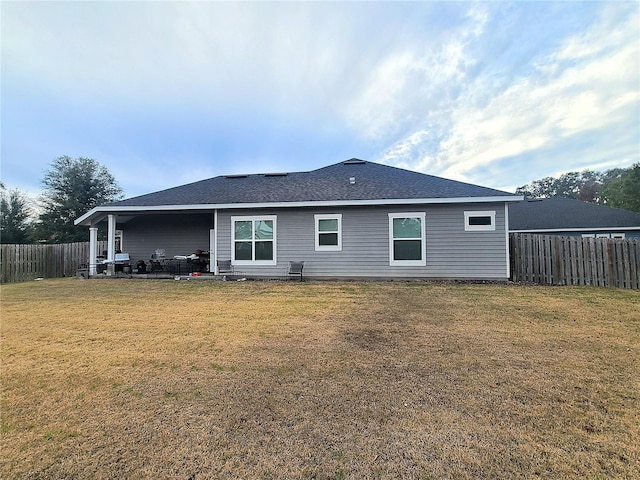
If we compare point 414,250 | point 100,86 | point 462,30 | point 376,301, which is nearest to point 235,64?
point 100,86

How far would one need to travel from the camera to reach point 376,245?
10.8m

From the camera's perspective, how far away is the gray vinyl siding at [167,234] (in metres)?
14.1

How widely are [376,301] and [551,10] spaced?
10.6 metres

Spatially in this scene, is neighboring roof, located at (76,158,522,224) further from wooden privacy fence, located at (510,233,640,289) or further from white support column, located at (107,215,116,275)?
wooden privacy fence, located at (510,233,640,289)

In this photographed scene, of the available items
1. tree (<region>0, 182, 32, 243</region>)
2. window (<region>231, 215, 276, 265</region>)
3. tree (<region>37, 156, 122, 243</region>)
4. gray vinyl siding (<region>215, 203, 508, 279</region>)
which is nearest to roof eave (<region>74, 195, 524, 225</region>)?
gray vinyl siding (<region>215, 203, 508, 279</region>)

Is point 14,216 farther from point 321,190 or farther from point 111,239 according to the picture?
point 321,190

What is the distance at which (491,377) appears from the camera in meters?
3.06

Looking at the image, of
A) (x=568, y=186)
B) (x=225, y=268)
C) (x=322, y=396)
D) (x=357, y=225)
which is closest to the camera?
(x=322, y=396)

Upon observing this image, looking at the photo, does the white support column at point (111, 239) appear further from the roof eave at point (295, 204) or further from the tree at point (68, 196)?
the tree at point (68, 196)

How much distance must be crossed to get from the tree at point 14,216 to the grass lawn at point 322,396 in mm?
28376

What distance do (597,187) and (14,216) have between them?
218 feet

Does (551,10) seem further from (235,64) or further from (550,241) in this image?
(235,64)

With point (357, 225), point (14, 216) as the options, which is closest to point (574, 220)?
point (357, 225)

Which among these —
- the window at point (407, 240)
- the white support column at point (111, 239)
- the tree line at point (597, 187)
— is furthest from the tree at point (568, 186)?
the white support column at point (111, 239)
